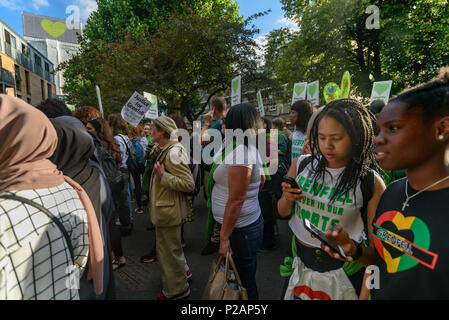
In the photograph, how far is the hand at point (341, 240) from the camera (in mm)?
1054

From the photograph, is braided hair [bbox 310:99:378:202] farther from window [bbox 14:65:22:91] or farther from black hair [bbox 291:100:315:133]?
window [bbox 14:65:22:91]

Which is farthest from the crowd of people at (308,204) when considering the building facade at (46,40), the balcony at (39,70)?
the balcony at (39,70)

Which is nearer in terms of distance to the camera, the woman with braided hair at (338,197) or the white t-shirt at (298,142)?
the woman with braided hair at (338,197)

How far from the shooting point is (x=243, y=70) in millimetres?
12023

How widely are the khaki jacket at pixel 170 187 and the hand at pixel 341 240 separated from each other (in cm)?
167

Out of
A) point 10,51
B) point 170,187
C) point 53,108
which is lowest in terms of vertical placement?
point 170,187

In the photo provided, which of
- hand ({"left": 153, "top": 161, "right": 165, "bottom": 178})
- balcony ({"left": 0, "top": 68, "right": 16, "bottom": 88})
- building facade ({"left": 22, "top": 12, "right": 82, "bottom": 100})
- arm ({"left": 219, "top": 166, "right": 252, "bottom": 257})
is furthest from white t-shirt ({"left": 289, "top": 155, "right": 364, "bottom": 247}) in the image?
building facade ({"left": 22, "top": 12, "right": 82, "bottom": 100})

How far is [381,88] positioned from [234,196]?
19.5 ft

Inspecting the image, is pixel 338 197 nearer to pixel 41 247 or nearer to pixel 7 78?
pixel 41 247

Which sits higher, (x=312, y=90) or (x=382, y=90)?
(x=312, y=90)

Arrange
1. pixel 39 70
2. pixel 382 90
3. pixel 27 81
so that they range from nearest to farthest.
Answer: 1. pixel 382 90
2. pixel 27 81
3. pixel 39 70

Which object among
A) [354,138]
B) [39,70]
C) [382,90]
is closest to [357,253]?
[354,138]

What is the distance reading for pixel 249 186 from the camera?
196 centimetres

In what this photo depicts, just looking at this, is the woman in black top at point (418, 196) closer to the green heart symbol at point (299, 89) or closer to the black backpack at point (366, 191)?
the black backpack at point (366, 191)
